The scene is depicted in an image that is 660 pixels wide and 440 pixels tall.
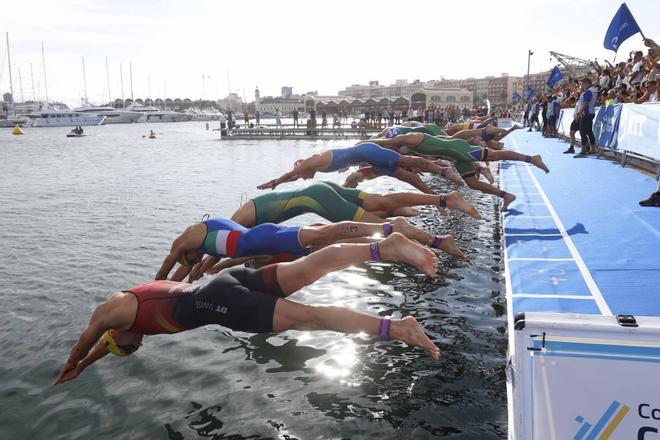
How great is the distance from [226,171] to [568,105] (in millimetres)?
16224

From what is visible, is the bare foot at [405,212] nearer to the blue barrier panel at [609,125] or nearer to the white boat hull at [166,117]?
the blue barrier panel at [609,125]

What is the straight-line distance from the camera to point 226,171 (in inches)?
890

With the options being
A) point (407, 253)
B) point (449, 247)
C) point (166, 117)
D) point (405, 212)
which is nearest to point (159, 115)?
point (166, 117)

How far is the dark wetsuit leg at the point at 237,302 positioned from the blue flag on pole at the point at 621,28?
1557 cm

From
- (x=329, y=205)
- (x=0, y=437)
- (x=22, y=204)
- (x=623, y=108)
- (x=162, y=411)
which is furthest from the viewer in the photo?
(x=22, y=204)

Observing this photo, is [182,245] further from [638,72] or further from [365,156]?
[638,72]

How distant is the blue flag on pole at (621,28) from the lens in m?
14.7

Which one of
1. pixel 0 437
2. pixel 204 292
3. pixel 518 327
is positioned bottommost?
pixel 0 437

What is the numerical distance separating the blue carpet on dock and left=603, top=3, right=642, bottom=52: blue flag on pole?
5.73 meters

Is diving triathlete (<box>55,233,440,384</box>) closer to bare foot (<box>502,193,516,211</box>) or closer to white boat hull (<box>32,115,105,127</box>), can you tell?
bare foot (<box>502,193,516,211</box>)

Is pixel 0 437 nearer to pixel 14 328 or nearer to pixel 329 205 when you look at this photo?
pixel 14 328

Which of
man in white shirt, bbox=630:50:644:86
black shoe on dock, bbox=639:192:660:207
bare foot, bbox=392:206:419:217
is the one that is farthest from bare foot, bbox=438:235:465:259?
man in white shirt, bbox=630:50:644:86

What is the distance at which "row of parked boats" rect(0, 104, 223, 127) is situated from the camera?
4345 inches

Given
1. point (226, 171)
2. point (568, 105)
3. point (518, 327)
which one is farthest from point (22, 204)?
point (568, 105)
